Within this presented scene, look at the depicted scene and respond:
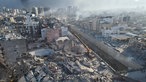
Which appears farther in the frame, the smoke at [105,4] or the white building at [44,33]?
the smoke at [105,4]

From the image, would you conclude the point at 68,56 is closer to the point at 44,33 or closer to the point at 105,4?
the point at 44,33

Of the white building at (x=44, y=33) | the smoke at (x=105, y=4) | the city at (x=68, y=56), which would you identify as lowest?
the city at (x=68, y=56)

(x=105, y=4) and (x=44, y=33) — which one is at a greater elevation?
(x=105, y=4)

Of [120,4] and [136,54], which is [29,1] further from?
[136,54]

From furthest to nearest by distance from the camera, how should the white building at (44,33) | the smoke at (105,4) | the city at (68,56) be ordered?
the smoke at (105,4), the white building at (44,33), the city at (68,56)

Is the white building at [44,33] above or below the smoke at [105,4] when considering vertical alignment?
below

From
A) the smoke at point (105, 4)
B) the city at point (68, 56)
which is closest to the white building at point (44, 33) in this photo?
the city at point (68, 56)

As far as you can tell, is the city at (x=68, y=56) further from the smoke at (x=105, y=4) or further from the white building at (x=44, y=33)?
the smoke at (x=105, y=4)

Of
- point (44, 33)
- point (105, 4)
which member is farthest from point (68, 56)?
point (105, 4)

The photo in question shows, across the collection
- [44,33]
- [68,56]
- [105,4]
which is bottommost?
[68,56]

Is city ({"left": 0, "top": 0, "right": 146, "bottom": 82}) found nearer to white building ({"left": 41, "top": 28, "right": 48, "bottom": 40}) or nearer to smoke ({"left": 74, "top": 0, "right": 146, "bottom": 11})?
white building ({"left": 41, "top": 28, "right": 48, "bottom": 40})

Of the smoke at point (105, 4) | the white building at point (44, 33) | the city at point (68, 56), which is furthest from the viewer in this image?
the smoke at point (105, 4)
